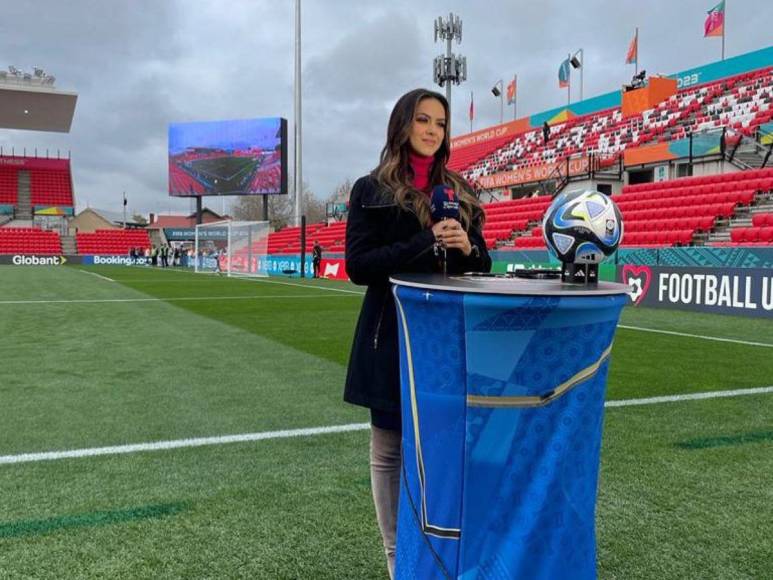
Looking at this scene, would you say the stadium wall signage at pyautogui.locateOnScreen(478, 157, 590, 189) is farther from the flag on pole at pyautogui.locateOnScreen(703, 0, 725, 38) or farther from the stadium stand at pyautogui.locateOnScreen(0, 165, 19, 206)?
the stadium stand at pyautogui.locateOnScreen(0, 165, 19, 206)

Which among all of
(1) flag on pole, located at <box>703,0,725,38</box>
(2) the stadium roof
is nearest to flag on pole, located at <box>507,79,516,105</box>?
(1) flag on pole, located at <box>703,0,725,38</box>

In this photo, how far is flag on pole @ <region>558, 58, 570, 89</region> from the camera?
45.2 meters

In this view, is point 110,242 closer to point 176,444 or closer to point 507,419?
point 176,444

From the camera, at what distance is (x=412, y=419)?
68.2 inches

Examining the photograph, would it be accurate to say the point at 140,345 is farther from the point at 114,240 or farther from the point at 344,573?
the point at 114,240

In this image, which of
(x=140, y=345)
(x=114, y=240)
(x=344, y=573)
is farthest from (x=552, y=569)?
(x=114, y=240)

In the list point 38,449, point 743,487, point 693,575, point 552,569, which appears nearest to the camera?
point 552,569

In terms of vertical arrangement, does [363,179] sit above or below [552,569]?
above

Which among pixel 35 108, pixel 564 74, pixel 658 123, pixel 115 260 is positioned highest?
pixel 564 74

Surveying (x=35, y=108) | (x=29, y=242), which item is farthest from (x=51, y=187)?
(x=35, y=108)

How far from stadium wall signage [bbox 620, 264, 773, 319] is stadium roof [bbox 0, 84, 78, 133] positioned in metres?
42.5

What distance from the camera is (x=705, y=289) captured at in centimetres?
1176

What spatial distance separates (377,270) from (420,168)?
0.37 m

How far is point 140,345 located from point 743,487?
6.68 meters
